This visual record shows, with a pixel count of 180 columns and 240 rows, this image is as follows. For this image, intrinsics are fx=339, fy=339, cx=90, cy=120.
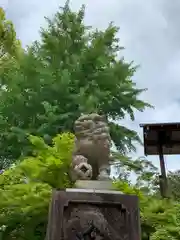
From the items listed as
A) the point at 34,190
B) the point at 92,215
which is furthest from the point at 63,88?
the point at 92,215

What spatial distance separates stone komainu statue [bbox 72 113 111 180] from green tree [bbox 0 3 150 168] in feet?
10.1

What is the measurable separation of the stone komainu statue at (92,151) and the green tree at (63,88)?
3075 mm

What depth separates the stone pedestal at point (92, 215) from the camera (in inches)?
134

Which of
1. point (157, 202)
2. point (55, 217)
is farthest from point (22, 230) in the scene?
point (157, 202)

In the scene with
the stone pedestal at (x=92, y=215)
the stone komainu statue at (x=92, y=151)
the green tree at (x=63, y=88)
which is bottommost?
the stone pedestal at (x=92, y=215)

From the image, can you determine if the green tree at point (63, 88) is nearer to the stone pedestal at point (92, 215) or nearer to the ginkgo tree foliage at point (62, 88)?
the ginkgo tree foliage at point (62, 88)

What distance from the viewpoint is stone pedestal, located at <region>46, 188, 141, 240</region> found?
134 inches

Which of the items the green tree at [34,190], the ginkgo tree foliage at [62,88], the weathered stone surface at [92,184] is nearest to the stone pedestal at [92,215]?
the weathered stone surface at [92,184]

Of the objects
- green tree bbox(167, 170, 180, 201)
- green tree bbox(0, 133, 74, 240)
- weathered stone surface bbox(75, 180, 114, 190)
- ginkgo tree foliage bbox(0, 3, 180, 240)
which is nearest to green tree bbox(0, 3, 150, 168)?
ginkgo tree foliage bbox(0, 3, 180, 240)

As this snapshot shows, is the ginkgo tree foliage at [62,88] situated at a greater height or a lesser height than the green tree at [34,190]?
greater

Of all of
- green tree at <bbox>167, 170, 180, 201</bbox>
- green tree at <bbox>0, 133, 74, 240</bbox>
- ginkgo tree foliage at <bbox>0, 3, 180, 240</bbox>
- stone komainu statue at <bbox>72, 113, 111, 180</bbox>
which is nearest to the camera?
stone komainu statue at <bbox>72, 113, 111, 180</bbox>

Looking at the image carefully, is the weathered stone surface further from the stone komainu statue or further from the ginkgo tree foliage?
the ginkgo tree foliage

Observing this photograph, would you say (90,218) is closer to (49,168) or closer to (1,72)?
(49,168)

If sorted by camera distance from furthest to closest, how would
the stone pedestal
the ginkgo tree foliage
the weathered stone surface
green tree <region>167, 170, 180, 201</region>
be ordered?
green tree <region>167, 170, 180, 201</region>
the ginkgo tree foliage
the weathered stone surface
the stone pedestal
